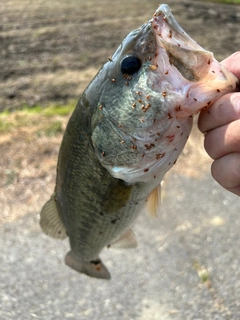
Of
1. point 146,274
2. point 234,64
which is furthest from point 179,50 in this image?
point 146,274

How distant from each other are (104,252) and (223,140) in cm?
215

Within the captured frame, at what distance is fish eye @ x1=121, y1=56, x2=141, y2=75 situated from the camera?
1.44m

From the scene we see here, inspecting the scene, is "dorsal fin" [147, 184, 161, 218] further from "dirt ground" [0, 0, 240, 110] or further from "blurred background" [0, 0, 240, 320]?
"dirt ground" [0, 0, 240, 110]

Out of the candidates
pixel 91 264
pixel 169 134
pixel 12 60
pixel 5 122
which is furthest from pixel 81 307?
pixel 12 60

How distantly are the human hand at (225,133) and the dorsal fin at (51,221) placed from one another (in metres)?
0.93

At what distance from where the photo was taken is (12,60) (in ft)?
19.7

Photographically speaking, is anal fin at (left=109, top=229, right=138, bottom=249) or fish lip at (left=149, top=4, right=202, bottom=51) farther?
anal fin at (left=109, top=229, right=138, bottom=249)

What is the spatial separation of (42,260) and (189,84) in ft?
7.69

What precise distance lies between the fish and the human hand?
0.15 feet

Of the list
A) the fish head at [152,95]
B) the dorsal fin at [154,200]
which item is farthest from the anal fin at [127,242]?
the fish head at [152,95]

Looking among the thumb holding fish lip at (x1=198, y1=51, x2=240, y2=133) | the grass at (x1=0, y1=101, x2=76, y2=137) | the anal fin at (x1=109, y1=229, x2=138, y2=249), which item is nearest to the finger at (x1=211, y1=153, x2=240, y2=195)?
the thumb holding fish lip at (x1=198, y1=51, x2=240, y2=133)

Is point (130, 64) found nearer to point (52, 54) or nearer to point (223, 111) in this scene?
point (223, 111)

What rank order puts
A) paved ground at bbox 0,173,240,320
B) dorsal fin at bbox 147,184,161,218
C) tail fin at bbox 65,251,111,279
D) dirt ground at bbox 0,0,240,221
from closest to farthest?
dorsal fin at bbox 147,184,161,218
tail fin at bbox 65,251,111,279
paved ground at bbox 0,173,240,320
dirt ground at bbox 0,0,240,221

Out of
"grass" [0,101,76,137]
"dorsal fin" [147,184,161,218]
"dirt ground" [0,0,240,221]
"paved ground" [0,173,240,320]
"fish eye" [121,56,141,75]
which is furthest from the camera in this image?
"grass" [0,101,76,137]
